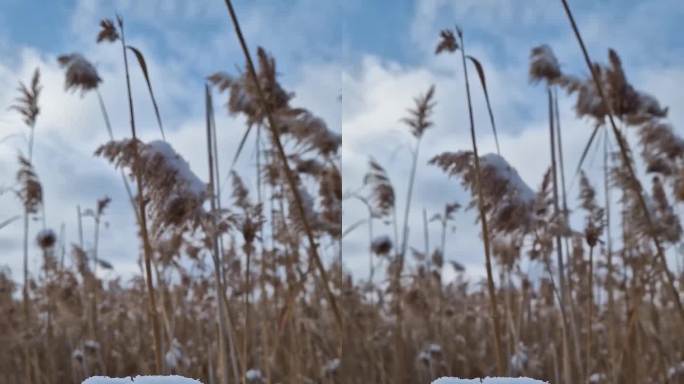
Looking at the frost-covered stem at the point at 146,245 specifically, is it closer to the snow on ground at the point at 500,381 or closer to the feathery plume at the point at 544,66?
the snow on ground at the point at 500,381

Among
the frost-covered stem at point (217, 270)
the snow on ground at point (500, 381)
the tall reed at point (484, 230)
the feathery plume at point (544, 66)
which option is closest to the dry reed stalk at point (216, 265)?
the frost-covered stem at point (217, 270)

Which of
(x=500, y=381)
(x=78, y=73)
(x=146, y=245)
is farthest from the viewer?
(x=78, y=73)

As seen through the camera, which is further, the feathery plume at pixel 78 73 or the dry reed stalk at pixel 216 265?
the feathery plume at pixel 78 73

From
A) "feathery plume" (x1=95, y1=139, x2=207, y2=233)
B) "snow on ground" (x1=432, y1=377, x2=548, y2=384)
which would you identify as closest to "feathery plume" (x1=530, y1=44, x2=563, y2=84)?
"feathery plume" (x1=95, y1=139, x2=207, y2=233)

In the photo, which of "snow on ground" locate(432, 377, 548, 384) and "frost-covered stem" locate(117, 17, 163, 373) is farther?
"frost-covered stem" locate(117, 17, 163, 373)

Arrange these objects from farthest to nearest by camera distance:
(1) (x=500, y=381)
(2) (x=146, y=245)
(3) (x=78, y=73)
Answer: (3) (x=78, y=73), (2) (x=146, y=245), (1) (x=500, y=381)

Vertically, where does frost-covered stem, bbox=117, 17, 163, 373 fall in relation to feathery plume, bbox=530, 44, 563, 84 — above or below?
below

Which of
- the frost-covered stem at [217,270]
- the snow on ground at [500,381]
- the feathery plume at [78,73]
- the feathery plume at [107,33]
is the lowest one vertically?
the snow on ground at [500,381]

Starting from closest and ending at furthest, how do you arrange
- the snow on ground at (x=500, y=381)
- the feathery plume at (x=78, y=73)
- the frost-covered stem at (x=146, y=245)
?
the snow on ground at (x=500, y=381), the frost-covered stem at (x=146, y=245), the feathery plume at (x=78, y=73)

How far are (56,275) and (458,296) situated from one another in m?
3.37

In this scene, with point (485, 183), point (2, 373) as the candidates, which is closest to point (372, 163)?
point (2, 373)

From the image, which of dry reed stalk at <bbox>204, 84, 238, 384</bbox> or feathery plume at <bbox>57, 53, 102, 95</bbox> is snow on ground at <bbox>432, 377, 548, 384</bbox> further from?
feathery plume at <bbox>57, 53, 102, 95</bbox>

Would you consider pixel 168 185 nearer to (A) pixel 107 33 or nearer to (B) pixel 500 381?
(A) pixel 107 33

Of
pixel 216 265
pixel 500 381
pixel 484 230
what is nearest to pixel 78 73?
pixel 216 265
